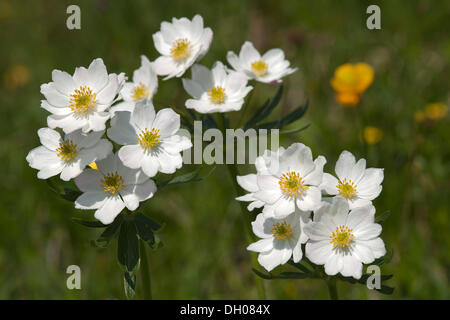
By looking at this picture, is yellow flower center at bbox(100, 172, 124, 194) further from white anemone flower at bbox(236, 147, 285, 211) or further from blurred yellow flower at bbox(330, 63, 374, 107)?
blurred yellow flower at bbox(330, 63, 374, 107)

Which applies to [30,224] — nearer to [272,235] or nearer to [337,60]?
[272,235]

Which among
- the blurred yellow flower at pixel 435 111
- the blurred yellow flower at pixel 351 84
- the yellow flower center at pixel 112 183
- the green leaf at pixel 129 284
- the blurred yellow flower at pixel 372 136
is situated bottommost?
the green leaf at pixel 129 284

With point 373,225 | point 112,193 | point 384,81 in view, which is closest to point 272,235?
point 373,225

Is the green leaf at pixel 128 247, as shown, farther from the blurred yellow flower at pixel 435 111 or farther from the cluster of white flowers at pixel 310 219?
the blurred yellow flower at pixel 435 111

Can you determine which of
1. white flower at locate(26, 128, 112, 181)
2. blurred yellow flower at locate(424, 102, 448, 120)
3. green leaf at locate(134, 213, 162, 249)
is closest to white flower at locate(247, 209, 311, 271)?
green leaf at locate(134, 213, 162, 249)

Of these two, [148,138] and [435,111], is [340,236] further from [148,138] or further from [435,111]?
[435,111]

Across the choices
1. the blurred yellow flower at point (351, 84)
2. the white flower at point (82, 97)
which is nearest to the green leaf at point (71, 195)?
the white flower at point (82, 97)
